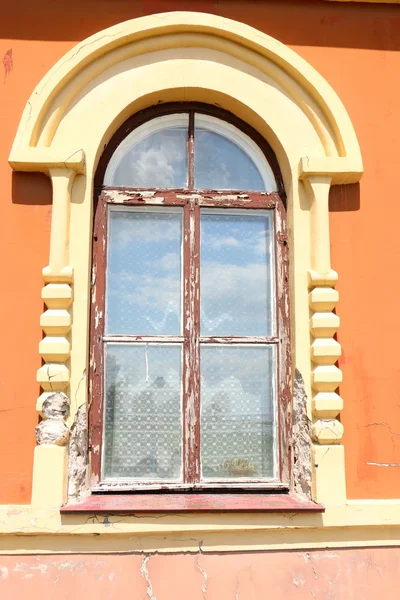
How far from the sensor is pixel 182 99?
3.34m

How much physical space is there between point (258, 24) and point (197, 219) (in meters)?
1.16

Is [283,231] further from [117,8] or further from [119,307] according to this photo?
[117,8]

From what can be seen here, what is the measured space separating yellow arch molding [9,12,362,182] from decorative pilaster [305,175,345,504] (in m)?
0.22

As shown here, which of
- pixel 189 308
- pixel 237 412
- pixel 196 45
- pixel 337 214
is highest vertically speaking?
pixel 196 45

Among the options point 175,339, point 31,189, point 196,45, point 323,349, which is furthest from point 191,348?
point 196,45

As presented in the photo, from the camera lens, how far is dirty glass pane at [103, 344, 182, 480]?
3.00 m

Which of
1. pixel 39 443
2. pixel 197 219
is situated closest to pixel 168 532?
pixel 39 443

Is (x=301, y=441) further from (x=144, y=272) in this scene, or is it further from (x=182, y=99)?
(x=182, y=99)

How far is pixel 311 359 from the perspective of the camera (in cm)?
301

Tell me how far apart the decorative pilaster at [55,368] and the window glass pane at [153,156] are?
368mm

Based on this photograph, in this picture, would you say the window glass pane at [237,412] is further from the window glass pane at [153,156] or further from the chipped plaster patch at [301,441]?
the window glass pane at [153,156]

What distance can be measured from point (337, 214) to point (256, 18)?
3.94 feet

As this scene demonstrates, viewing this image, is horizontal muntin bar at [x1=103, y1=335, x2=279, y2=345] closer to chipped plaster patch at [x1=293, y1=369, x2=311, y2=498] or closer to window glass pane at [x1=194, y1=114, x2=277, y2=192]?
chipped plaster patch at [x1=293, y1=369, x2=311, y2=498]

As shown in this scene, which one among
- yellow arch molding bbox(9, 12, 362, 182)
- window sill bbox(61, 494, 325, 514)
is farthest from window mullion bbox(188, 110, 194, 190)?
window sill bbox(61, 494, 325, 514)
